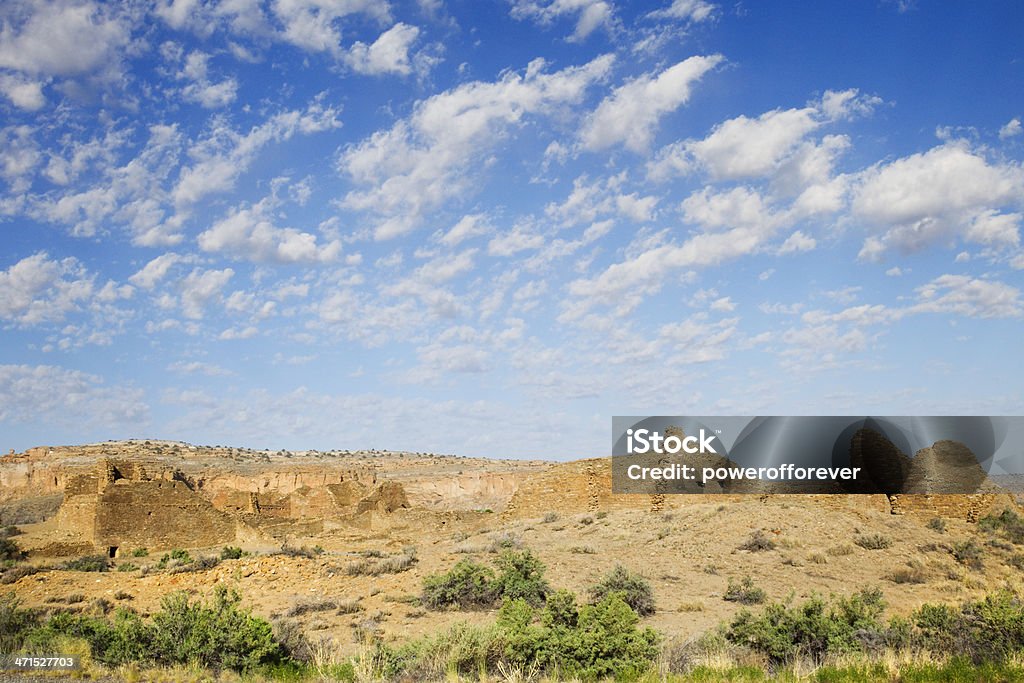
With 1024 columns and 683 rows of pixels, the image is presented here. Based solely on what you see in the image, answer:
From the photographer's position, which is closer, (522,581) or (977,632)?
(977,632)

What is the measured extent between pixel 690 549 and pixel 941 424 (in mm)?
11570

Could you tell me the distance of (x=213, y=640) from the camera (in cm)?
809

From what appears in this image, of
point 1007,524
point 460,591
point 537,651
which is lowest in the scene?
point 1007,524

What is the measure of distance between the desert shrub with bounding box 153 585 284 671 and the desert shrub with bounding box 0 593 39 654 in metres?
2.06

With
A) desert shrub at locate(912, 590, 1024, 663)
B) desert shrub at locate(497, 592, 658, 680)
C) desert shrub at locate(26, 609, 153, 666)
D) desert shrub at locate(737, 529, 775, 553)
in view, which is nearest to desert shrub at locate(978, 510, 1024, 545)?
desert shrub at locate(737, 529, 775, 553)

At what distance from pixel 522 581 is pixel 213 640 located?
6.29m

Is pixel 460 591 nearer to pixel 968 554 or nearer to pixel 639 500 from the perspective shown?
pixel 968 554

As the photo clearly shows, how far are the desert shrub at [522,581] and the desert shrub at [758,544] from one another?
21.6 feet

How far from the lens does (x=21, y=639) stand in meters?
9.09

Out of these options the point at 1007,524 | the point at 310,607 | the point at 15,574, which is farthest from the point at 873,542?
the point at 15,574

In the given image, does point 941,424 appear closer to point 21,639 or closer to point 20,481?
point 21,639

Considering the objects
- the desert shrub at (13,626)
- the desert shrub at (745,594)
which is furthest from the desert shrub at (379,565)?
the desert shrub at (745,594)

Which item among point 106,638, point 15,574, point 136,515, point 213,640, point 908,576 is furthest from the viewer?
point 136,515

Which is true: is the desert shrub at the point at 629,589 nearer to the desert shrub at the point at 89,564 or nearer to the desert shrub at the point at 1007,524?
the desert shrub at the point at 1007,524
